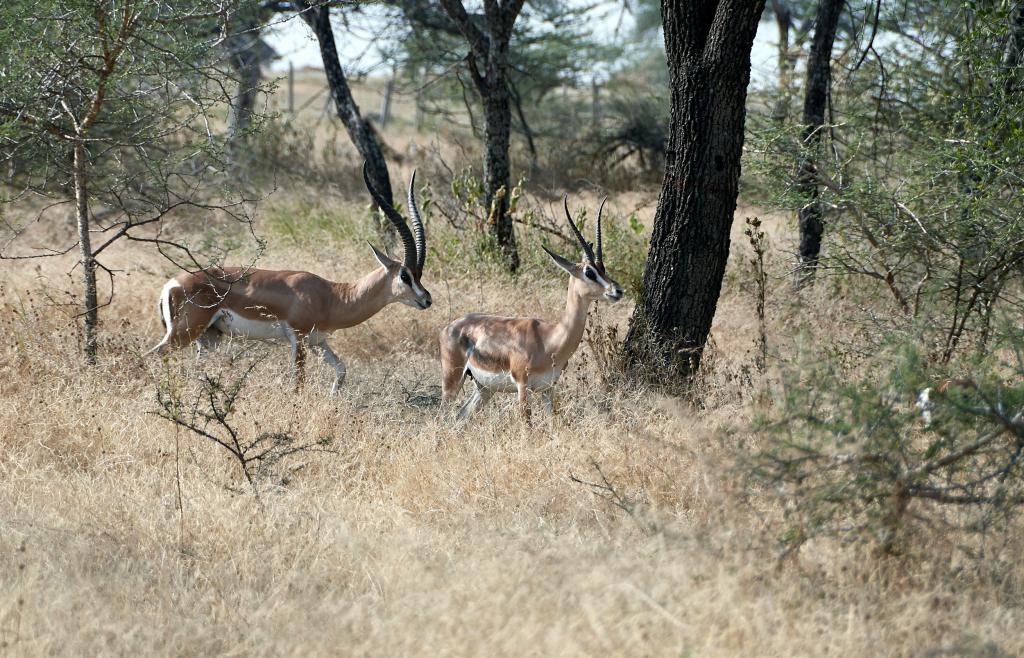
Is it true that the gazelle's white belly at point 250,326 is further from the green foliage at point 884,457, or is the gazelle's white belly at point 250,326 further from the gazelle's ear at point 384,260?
the green foliage at point 884,457

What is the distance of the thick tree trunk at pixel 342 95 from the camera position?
1041cm

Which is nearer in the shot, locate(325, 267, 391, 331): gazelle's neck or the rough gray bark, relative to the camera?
locate(325, 267, 391, 331): gazelle's neck

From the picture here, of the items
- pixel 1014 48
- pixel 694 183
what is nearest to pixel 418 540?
pixel 694 183

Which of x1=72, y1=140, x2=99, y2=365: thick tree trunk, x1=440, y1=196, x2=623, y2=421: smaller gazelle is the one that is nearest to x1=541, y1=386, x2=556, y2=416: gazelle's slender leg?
x1=440, y1=196, x2=623, y2=421: smaller gazelle

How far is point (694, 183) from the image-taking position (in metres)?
6.22

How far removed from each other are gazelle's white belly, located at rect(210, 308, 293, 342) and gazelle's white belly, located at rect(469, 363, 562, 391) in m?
1.67

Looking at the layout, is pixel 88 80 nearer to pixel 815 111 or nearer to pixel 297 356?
pixel 297 356

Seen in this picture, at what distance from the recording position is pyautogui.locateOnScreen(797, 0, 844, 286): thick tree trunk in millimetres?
8312

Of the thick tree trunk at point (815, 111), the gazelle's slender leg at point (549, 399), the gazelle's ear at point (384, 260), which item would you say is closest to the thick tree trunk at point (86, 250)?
the gazelle's ear at point (384, 260)

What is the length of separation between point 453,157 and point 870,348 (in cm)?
1139

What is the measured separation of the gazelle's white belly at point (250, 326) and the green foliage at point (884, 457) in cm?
408

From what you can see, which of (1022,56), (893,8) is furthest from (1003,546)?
(893,8)

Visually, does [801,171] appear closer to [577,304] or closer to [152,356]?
[577,304]

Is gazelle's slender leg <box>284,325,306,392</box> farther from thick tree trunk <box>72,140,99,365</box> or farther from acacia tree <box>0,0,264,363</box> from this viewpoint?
thick tree trunk <box>72,140,99,365</box>
